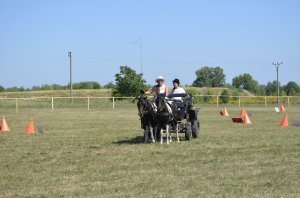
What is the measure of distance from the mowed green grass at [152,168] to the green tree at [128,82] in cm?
6381

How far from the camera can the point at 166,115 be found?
15367 mm

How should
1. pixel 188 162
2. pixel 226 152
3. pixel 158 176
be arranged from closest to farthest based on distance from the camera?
1. pixel 158 176
2. pixel 188 162
3. pixel 226 152

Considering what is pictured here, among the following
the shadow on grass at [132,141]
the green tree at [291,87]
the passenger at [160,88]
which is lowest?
the shadow on grass at [132,141]

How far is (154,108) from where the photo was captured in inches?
601

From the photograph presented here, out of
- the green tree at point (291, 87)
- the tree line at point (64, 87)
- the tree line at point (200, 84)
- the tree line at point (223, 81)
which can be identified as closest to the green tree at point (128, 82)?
the tree line at point (200, 84)

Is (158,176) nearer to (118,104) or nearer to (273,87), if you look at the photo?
(118,104)

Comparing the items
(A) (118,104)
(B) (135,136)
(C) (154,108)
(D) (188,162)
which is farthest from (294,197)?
(A) (118,104)

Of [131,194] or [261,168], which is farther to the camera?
[261,168]

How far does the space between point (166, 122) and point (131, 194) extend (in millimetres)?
7171

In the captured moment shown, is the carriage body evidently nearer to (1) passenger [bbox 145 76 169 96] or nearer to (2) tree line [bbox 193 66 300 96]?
(1) passenger [bbox 145 76 169 96]

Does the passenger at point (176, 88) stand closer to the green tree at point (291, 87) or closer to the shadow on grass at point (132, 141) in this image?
the shadow on grass at point (132, 141)

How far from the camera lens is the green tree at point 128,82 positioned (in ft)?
267

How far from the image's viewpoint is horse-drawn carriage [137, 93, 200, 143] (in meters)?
15.2

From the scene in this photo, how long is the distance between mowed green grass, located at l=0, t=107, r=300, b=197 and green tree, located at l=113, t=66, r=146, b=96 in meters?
63.8
